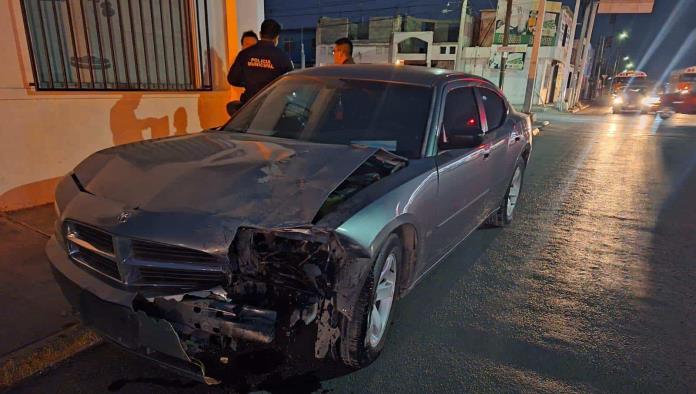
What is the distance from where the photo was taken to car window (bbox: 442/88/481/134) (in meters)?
3.41

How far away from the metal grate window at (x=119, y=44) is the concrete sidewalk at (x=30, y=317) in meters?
2.05

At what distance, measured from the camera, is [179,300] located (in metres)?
1.95

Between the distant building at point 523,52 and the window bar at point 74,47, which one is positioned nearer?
the window bar at point 74,47

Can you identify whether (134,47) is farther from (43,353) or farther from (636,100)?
(636,100)

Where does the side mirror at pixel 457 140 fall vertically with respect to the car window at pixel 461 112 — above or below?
below

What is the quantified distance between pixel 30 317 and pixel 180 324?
1529mm

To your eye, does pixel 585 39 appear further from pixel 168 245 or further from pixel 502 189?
pixel 168 245

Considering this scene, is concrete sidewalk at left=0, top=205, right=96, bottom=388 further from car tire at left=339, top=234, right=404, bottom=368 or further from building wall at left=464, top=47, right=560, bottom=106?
building wall at left=464, top=47, right=560, bottom=106

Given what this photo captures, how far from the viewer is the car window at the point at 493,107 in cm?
430

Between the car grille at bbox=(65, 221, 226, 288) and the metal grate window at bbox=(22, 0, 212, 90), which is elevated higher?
the metal grate window at bbox=(22, 0, 212, 90)

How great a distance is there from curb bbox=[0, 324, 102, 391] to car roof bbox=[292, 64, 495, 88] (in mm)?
2601

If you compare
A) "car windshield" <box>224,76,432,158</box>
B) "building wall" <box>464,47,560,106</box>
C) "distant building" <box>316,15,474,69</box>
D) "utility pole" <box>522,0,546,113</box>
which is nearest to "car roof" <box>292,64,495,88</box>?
"car windshield" <box>224,76,432,158</box>

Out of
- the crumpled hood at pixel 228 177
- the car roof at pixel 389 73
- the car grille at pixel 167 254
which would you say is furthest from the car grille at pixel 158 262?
the car roof at pixel 389 73

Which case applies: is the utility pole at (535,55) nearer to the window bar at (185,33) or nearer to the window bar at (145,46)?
the window bar at (185,33)
